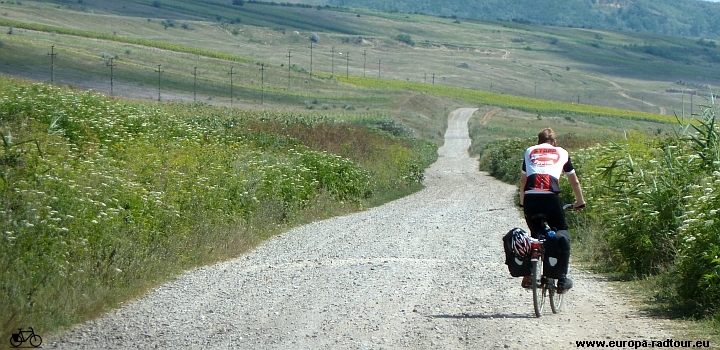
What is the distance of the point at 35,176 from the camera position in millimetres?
12180

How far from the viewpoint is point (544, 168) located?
11.0 meters

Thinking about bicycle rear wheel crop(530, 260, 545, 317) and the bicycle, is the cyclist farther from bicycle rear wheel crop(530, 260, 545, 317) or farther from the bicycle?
bicycle rear wheel crop(530, 260, 545, 317)

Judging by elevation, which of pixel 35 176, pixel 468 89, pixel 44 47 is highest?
pixel 35 176

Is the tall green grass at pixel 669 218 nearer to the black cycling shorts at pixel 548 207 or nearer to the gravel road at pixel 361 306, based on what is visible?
the gravel road at pixel 361 306

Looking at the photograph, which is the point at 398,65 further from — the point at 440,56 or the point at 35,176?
the point at 35,176

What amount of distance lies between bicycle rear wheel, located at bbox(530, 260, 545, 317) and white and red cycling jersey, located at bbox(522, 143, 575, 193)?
34.5 inches

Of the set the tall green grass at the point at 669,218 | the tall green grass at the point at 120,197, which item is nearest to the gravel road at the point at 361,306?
the tall green grass at the point at 120,197

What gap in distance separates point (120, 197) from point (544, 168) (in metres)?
6.43

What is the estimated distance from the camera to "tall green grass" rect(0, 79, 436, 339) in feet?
35.1

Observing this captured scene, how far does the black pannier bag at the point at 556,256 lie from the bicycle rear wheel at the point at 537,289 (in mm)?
127

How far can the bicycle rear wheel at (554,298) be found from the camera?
1098 centimetres

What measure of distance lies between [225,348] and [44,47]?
261ft

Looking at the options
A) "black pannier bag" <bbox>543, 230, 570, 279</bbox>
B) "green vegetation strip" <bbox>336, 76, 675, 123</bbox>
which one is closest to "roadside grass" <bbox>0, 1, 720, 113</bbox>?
"green vegetation strip" <bbox>336, 76, 675, 123</bbox>

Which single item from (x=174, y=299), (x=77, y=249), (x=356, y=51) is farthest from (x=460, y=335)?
(x=356, y=51)
